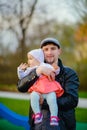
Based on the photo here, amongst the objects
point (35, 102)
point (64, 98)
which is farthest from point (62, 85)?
point (35, 102)

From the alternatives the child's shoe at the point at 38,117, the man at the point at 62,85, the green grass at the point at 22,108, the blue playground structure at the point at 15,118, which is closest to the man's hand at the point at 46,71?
the man at the point at 62,85

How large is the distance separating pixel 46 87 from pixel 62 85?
104 mm

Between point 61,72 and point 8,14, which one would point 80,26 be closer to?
point 8,14

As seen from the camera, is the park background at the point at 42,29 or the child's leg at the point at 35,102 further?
the park background at the point at 42,29

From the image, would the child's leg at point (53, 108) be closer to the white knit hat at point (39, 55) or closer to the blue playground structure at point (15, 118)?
the white knit hat at point (39, 55)

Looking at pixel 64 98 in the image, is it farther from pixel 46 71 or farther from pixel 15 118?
pixel 15 118

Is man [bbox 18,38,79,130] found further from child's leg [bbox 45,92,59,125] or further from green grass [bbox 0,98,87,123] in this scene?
green grass [bbox 0,98,87,123]

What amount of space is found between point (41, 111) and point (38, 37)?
467cm

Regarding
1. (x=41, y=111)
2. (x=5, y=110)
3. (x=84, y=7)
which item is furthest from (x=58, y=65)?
(x=84, y=7)

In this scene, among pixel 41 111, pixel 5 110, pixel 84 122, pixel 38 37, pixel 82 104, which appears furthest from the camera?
pixel 38 37

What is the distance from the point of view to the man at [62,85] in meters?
2.31

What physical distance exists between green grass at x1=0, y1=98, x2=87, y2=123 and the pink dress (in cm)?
334

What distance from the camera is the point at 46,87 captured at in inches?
91.7

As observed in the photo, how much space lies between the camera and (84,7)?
6.87m
